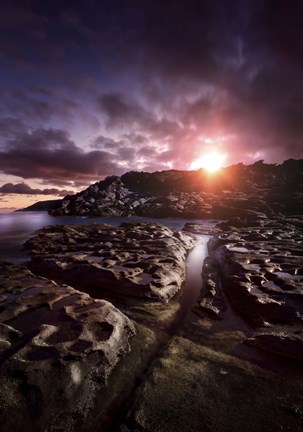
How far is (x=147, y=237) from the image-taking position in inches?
1328

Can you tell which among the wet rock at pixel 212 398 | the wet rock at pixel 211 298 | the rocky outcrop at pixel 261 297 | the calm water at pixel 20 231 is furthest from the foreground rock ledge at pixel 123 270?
the calm water at pixel 20 231

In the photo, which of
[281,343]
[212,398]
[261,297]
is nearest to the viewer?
[212,398]

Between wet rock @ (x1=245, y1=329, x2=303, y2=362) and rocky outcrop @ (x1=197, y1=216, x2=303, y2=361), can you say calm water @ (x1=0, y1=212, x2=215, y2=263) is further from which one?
wet rock @ (x1=245, y1=329, x2=303, y2=362)

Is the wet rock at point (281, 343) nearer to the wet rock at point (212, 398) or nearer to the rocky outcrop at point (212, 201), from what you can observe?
the wet rock at point (212, 398)

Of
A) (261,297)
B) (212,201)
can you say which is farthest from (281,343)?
(212,201)

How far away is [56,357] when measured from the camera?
807 cm

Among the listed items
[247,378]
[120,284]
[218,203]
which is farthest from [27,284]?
[218,203]

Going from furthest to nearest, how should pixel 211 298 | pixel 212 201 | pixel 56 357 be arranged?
pixel 212 201, pixel 211 298, pixel 56 357

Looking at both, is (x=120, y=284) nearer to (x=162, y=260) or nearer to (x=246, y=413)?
(x=162, y=260)

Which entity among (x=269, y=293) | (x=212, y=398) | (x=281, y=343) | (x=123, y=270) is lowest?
(x=269, y=293)

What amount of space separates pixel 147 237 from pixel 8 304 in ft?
74.9

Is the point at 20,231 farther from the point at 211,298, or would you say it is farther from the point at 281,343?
the point at 281,343

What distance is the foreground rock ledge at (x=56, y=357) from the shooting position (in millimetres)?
6641

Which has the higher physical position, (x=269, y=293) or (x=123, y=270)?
(x=123, y=270)
